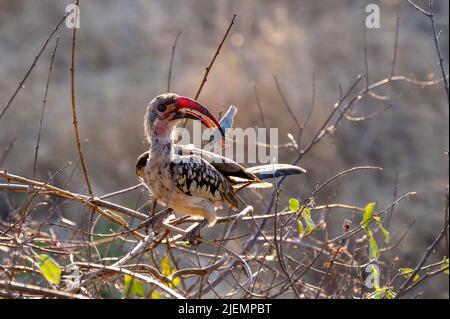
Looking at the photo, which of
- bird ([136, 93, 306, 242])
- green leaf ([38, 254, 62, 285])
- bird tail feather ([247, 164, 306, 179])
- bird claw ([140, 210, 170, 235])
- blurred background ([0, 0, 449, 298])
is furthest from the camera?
blurred background ([0, 0, 449, 298])

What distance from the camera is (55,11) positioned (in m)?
9.30

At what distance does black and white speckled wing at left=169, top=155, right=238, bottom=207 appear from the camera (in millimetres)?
3584

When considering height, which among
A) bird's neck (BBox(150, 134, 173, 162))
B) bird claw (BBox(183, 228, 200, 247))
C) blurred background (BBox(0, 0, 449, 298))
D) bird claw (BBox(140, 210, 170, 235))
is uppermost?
blurred background (BBox(0, 0, 449, 298))

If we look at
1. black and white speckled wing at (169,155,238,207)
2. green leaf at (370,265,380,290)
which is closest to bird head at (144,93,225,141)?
black and white speckled wing at (169,155,238,207)

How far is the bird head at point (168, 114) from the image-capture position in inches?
141

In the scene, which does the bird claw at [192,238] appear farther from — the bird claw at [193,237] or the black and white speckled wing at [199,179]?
the black and white speckled wing at [199,179]

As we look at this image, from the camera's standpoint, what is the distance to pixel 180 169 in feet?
11.7

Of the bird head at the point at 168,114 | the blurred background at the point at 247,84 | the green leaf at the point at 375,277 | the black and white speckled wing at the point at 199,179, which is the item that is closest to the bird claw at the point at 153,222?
the black and white speckled wing at the point at 199,179

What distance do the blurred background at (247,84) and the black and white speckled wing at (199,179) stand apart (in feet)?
13.3

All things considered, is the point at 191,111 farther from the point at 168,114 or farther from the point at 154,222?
the point at 154,222

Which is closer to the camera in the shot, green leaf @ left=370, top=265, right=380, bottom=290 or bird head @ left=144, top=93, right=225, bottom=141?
green leaf @ left=370, top=265, right=380, bottom=290

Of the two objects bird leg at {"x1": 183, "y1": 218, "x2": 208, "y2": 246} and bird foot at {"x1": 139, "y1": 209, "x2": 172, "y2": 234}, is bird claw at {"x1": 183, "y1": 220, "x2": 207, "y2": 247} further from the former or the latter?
bird foot at {"x1": 139, "y1": 209, "x2": 172, "y2": 234}

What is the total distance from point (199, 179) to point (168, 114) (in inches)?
12.9

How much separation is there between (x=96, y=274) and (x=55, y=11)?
696 cm
